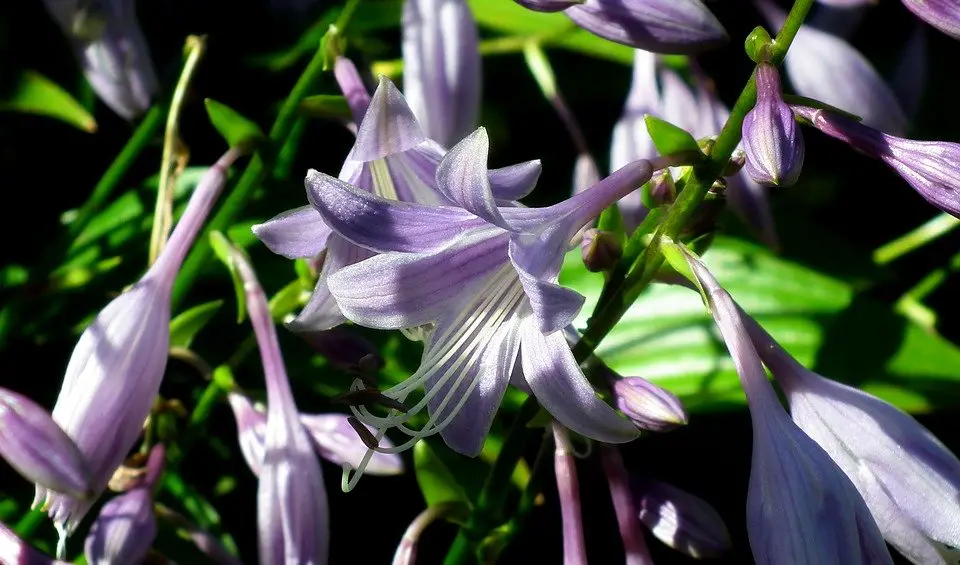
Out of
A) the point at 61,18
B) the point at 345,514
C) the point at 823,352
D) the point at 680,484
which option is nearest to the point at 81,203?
the point at 61,18

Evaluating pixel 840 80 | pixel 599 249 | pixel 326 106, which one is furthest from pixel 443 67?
pixel 840 80

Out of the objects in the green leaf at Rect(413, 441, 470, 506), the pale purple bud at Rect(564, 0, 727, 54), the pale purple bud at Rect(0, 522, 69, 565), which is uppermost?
the pale purple bud at Rect(564, 0, 727, 54)

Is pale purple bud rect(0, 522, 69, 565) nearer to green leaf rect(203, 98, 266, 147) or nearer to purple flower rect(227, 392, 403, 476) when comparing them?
purple flower rect(227, 392, 403, 476)

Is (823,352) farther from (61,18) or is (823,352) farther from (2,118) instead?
(2,118)

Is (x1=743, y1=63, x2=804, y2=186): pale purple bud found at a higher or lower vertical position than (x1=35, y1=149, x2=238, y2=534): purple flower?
higher

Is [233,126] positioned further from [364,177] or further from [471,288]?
[471,288]

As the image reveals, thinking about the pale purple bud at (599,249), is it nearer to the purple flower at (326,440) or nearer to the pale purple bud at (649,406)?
the pale purple bud at (649,406)

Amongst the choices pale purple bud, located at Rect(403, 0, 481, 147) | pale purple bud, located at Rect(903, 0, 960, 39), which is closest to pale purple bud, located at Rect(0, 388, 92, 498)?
pale purple bud, located at Rect(403, 0, 481, 147)
